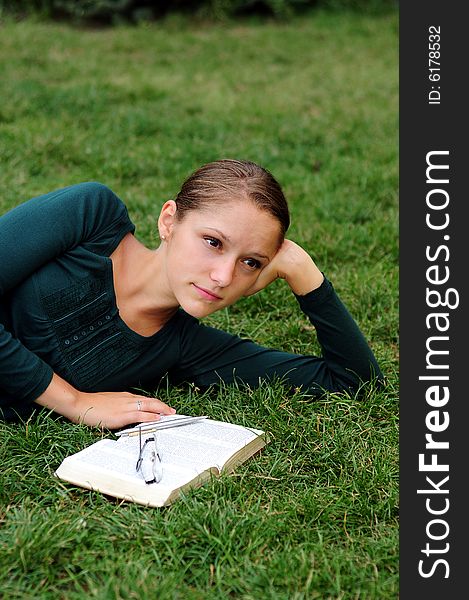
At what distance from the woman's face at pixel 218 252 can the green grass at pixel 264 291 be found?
559 millimetres

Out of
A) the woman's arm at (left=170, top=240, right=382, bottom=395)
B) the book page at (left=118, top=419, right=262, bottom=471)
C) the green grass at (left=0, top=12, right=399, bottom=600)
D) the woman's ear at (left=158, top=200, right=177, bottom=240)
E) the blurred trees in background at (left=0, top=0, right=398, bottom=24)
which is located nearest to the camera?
the green grass at (left=0, top=12, right=399, bottom=600)

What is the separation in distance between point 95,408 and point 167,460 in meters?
0.48

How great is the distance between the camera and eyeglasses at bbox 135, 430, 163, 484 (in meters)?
2.81

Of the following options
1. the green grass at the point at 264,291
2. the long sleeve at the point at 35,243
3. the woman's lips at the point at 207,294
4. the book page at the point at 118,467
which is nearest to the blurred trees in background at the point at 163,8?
the green grass at the point at 264,291

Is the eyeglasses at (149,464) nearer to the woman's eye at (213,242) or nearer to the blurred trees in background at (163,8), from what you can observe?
the woman's eye at (213,242)

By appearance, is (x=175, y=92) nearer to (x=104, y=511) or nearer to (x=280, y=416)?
(x=280, y=416)

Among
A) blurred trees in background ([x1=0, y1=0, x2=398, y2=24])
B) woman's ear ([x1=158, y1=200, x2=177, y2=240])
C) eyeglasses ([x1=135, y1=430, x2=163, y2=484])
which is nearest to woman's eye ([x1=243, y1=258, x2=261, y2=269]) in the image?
woman's ear ([x1=158, y1=200, x2=177, y2=240])

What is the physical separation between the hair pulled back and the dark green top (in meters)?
0.33

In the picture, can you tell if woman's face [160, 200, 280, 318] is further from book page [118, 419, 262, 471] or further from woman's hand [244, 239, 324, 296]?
book page [118, 419, 262, 471]

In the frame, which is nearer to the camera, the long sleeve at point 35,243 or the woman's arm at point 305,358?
the long sleeve at point 35,243

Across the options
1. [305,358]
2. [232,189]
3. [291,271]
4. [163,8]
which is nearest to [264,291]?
[305,358]

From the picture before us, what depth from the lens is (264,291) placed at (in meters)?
4.48

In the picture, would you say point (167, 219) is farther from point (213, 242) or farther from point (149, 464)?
point (149, 464)

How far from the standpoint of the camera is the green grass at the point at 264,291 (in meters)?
2.52
